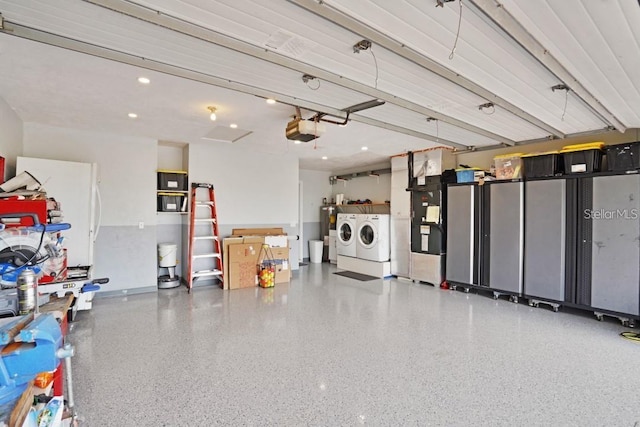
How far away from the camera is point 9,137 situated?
375 cm

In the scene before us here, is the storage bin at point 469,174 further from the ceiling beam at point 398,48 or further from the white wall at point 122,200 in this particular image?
the white wall at point 122,200

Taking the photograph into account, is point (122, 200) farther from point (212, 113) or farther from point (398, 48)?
point (398, 48)

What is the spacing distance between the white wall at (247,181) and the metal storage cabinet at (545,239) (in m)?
4.15

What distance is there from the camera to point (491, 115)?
3.91 metres

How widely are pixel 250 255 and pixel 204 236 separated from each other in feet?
2.83

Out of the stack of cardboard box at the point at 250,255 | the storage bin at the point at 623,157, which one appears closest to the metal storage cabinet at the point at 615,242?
the storage bin at the point at 623,157

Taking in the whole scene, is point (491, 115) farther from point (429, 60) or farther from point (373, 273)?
point (373, 273)

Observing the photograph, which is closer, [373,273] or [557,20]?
[557,20]

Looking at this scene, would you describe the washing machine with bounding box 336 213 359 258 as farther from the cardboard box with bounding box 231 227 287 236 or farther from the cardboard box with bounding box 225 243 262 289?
the cardboard box with bounding box 225 243 262 289

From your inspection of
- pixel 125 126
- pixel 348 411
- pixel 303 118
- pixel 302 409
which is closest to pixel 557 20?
pixel 303 118

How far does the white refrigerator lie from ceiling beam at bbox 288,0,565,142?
3.66 meters

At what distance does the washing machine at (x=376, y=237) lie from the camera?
662cm

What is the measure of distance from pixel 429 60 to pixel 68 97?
3.61m

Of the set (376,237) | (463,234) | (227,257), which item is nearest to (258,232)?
(227,257)
